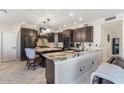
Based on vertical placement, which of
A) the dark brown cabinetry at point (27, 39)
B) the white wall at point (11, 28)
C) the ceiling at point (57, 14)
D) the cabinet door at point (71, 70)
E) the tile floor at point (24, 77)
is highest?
the ceiling at point (57, 14)

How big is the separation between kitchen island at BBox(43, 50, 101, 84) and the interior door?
448cm

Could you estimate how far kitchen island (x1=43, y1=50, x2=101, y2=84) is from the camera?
2.87m

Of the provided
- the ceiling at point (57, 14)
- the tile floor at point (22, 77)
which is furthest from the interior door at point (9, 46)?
the tile floor at point (22, 77)

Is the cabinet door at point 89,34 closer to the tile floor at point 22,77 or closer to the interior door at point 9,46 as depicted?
the tile floor at point 22,77

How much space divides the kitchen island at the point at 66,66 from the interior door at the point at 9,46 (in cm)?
448

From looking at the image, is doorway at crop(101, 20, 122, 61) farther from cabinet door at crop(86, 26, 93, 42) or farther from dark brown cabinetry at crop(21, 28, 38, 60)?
dark brown cabinetry at crop(21, 28, 38, 60)

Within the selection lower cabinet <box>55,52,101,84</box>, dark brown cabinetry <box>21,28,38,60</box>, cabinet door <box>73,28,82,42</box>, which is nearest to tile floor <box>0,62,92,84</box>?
lower cabinet <box>55,52,101,84</box>

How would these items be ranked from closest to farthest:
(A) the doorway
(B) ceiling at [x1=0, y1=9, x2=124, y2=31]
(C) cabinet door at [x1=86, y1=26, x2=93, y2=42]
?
(B) ceiling at [x1=0, y1=9, x2=124, y2=31] → (A) the doorway → (C) cabinet door at [x1=86, y1=26, x2=93, y2=42]

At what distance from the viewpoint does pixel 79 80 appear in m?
3.80

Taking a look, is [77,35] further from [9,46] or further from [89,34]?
[9,46]

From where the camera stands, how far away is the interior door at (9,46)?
279 inches

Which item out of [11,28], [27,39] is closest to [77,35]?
[27,39]

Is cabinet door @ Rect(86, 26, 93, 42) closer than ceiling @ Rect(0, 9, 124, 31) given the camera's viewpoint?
No
